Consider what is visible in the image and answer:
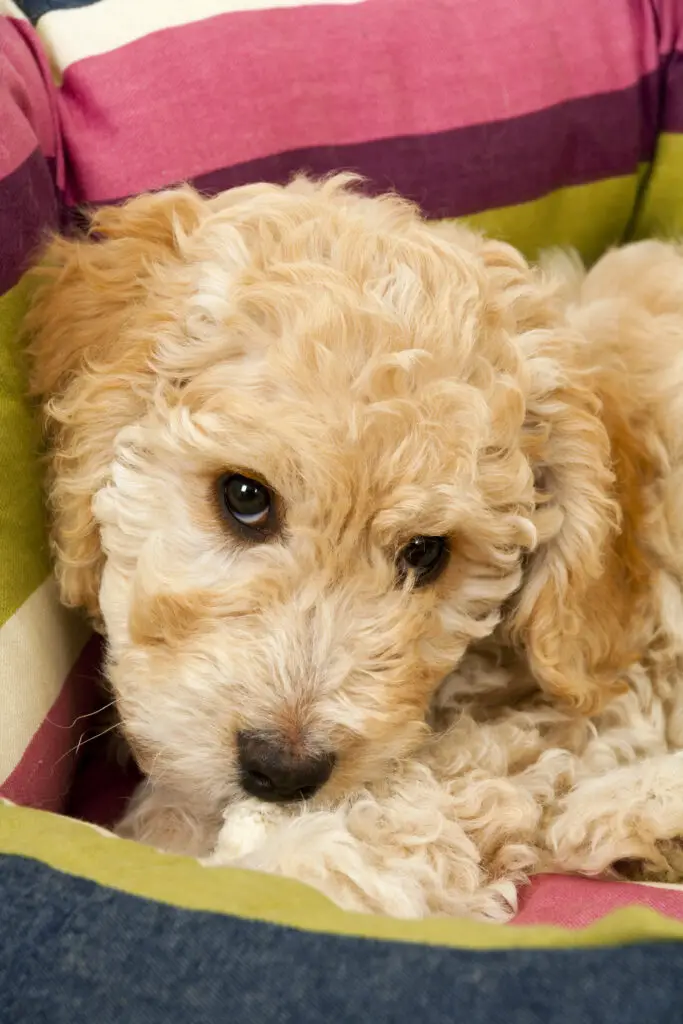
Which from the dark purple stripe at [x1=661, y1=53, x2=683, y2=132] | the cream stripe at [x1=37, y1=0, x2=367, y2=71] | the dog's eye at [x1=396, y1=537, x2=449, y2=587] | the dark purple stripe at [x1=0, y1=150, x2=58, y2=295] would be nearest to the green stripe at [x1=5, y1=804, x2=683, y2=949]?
the dog's eye at [x1=396, y1=537, x2=449, y2=587]

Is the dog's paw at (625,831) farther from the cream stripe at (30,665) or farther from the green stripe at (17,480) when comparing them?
the green stripe at (17,480)

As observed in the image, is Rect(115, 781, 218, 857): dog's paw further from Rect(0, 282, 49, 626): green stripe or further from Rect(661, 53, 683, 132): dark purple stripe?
Rect(661, 53, 683, 132): dark purple stripe

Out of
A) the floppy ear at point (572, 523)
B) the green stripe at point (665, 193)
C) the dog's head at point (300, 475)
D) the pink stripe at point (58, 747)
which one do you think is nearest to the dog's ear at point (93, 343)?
the dog's head at point (300, 475)

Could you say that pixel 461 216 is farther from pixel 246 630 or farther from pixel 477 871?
pixel 477 871

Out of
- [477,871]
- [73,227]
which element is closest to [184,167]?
[73,227]

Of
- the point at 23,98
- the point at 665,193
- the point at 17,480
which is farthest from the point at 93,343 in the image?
the point at 665,193

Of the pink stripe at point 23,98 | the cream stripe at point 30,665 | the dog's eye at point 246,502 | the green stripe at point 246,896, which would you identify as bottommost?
the cream stripe at point 30,665

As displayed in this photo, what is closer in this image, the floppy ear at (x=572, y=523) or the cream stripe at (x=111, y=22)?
the floppy ear at (x=572, y=523)
